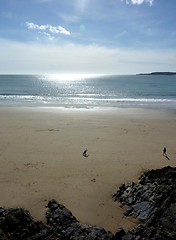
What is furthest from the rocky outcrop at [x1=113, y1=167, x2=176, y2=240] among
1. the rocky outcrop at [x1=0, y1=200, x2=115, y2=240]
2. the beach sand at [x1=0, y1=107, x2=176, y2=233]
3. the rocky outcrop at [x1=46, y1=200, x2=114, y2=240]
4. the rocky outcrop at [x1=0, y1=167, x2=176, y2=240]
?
the rocky outcrop at [x1=0, y1=200, x2=115, y2=240]

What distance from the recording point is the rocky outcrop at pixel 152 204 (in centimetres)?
532

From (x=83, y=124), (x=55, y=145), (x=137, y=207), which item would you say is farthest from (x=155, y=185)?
(x=83, y=124)

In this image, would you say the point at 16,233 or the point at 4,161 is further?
the point at 4,161

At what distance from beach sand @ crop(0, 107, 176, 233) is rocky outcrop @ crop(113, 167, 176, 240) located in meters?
0.55

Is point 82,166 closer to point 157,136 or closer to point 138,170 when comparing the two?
point 138,170

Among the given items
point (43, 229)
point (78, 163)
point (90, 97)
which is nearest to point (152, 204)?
point (43, 229)

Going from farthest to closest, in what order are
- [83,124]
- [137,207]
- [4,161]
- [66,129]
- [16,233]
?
[83,124] < [66,129] < [4,161] < [137,207] < [16,233]

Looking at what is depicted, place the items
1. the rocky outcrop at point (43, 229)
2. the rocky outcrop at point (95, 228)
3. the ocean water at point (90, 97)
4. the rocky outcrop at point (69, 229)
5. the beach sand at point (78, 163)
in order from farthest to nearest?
the ocean water at point (90, 97) < the beach sand at point (78, 163) < the rocky outcrop at point (69, 229) < the rocky outcrop at point (43, 229) < the rocky outcrop at point (95, 228)

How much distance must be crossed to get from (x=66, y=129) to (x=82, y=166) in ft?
28.2

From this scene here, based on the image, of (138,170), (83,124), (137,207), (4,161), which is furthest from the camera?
(83,124)

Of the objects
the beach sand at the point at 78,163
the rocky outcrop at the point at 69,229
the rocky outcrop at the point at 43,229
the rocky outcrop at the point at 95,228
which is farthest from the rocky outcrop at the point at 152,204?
the rocky outcrop at the point at 43,229

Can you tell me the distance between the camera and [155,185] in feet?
28.0

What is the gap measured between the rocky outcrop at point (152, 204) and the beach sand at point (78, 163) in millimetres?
550

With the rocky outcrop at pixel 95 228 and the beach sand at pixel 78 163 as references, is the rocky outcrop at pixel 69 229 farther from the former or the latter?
the beach sand at pixel 78 163
